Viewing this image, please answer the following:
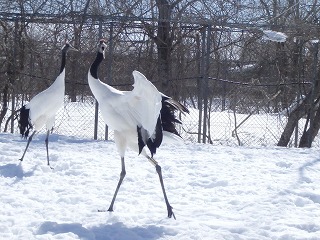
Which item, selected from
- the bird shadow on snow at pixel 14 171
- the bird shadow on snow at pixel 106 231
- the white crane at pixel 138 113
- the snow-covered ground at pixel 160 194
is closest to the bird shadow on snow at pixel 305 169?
the snow-covered ground at pixel 160 194

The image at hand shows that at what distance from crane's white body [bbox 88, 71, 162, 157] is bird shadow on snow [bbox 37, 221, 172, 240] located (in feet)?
2.94

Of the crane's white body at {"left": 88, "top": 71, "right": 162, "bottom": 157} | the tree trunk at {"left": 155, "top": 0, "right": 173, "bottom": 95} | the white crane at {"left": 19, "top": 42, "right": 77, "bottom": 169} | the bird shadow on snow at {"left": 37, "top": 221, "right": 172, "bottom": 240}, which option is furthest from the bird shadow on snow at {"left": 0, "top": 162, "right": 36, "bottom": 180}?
the tree trunk at {"left": 155, "top": 0, "right": 173, "bottom": 95}

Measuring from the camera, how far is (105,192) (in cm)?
626

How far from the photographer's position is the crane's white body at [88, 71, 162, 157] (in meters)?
5.11

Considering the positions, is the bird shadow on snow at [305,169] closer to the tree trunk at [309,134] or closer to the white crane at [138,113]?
the white crane at [138,113]

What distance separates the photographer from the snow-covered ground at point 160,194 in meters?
4.82

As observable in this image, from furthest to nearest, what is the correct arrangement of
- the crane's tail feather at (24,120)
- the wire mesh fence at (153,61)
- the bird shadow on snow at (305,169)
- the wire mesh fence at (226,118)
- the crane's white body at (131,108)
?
the wire mesh fence at (226,118)
the wire mesh fence at (153,61)
the crane's tail feather at (24,120)
the bird shadow on snow at (305,169)
the crane's white body at (131,108)

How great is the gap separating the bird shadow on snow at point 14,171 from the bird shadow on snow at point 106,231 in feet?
6.85

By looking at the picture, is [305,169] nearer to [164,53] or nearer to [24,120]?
[24,120]

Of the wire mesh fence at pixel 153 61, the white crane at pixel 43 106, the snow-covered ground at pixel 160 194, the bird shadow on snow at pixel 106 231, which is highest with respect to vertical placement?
the wire mesh fence at pixel 153 61

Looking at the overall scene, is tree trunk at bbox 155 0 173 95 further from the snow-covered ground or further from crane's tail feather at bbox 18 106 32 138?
crane's tail feather at bbox 18 106 32 138

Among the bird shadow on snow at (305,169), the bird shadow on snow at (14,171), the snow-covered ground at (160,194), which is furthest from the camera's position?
the bird shadow on snow at (305,169)

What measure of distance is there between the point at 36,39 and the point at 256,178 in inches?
238

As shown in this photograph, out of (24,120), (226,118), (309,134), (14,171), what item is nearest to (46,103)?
(24,120)
